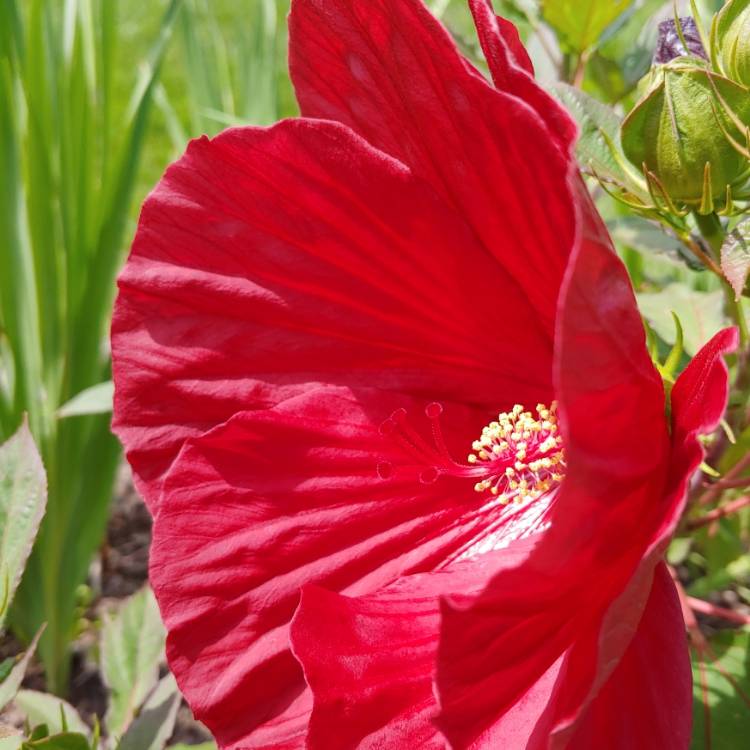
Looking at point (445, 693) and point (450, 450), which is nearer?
point (445, 693)

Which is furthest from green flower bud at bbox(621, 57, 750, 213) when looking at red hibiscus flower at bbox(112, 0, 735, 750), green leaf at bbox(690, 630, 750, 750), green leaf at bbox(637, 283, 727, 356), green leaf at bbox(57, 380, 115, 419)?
green leaf at bbox(57, 380, 115, 419)

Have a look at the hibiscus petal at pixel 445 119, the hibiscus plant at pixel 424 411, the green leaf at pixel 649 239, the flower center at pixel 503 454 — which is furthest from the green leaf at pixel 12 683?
the green leaf at pixel 649 239

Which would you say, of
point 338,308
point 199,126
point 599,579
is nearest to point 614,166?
point 338,308

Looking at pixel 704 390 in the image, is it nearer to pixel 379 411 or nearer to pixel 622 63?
pixel 379 411

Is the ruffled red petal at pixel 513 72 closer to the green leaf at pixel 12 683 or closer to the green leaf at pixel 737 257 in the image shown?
the green leaf at pixel 737 257

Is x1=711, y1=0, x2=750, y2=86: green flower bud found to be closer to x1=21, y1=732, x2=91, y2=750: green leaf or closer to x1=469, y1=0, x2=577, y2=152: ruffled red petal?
x1=469, y1=0, x2=577, y2=152: ruffled red petal

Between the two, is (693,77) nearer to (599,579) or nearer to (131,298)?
(599,579)
